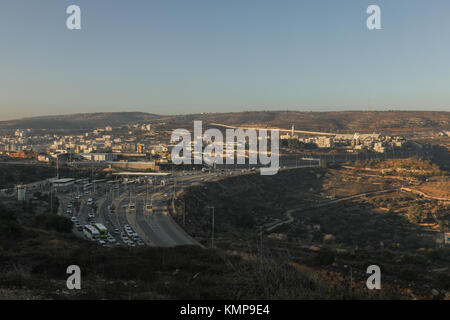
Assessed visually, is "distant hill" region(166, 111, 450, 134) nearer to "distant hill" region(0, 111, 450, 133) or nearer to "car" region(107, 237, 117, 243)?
"distant hill" region(0, 111, 450, 133)

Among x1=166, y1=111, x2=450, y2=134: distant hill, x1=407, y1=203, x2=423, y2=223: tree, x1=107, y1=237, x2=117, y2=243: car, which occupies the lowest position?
x1=407, y1=203, x2=423, y2=223: tree

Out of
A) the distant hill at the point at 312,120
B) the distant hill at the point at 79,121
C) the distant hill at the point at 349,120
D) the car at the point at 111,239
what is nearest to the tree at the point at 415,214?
the car at the point at 111,239

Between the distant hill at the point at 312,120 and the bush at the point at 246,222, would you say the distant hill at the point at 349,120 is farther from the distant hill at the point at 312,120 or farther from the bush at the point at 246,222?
the bush at the point at 246,222

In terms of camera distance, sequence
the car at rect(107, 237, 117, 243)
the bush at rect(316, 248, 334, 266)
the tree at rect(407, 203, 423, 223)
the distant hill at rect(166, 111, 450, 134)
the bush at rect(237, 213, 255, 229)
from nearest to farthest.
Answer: the bush at rect(316, 248, 334, 266), the car at rect(107, 237, 117, 243), the bush at rect(237, 213, 255, 229), the tree at rect(407, 203, 423, 223), the distant hill at rect(166, 111, 450, 134)

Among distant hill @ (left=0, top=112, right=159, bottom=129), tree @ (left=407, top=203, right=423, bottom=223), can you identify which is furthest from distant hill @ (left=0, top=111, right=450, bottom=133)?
tree @ (left=407, top=203, right=423, bottom=223)

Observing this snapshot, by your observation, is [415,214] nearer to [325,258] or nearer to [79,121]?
[325,258]

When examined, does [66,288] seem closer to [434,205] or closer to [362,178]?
[434,205]

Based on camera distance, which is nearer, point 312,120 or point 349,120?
point 349,120

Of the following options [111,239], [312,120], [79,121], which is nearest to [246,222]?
[111,239]

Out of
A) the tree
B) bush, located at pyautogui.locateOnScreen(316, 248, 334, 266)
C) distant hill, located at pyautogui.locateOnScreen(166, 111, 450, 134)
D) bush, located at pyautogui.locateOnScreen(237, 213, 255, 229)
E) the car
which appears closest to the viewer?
bush, located at pyautogui.locateOnScreen(316, 248, 334, 266)
